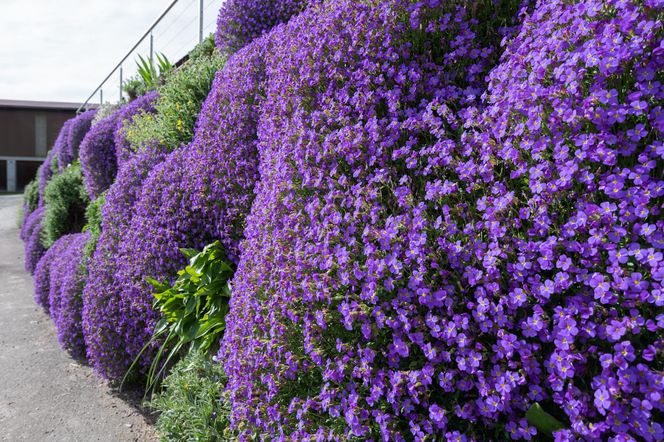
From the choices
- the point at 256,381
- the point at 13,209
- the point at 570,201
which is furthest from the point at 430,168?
the point at 13,209

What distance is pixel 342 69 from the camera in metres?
2.92

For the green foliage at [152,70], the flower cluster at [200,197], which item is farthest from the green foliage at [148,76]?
the flower cluster at [200,197]

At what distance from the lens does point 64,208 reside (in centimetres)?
1059

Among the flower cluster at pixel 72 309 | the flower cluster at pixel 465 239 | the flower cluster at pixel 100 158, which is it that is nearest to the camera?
the flower cluster at pixel 465 239

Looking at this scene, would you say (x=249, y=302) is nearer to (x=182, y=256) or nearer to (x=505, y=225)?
(x=505, y=225)

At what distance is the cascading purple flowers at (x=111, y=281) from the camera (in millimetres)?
4801

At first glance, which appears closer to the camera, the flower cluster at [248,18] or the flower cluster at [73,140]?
the flower cluster at [248,18]

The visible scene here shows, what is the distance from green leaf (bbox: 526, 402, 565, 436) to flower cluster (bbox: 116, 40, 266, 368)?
2759 millimetres

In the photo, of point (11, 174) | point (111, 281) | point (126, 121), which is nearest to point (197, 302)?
point (111, 281)

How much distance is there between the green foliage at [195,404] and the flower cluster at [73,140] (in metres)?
10.6

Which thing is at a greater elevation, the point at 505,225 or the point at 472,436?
the point at 505,225

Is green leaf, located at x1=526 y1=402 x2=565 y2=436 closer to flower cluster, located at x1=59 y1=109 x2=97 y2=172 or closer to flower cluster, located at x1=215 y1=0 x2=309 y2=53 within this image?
flower cluster, located at x1=215 y1=0 x2=309 y2=53

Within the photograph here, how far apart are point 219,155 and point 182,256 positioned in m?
0.91

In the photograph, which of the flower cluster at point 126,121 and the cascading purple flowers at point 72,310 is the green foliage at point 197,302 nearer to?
the cascading purple flowers at point 72,310
